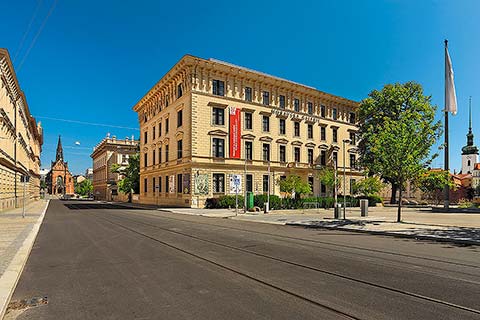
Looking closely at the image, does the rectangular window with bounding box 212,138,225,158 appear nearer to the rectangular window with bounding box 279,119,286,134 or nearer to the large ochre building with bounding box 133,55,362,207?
the large ochre building with bounding box 133,55,362,207

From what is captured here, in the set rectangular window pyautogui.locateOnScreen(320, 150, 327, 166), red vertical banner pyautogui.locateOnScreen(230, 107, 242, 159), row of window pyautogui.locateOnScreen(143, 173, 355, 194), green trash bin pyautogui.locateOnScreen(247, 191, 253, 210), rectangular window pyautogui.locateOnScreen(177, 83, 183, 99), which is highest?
rectangular window pyautogui.locateOnScreen(177, 83, 183, 99)

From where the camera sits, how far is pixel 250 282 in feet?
22.4

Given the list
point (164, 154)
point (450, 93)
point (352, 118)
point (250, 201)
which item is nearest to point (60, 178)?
point (164, 154)

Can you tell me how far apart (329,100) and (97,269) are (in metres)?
51.8

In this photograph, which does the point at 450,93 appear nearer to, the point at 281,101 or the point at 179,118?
the point at 281,101

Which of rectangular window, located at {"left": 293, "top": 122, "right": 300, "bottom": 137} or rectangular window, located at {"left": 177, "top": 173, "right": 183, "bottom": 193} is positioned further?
rectangular window, located at {"left": 293, "top": 122, "right": 300, "bottom": 137}

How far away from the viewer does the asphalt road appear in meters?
5.21

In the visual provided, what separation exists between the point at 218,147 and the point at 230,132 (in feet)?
7.97

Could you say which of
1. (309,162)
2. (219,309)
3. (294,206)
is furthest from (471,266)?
(309,162)

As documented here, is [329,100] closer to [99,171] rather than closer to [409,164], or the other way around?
[409,164]

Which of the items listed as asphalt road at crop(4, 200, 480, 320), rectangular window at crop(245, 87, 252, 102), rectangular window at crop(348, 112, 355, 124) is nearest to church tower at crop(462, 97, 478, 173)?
rectangular window at crop(348, 112, 355, 124)

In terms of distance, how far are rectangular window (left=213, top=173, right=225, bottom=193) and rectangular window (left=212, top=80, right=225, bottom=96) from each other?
9913 mm

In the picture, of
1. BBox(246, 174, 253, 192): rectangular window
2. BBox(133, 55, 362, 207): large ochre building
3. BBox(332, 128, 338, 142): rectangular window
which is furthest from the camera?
BBox(332, 128, 338, 142): rectangular window

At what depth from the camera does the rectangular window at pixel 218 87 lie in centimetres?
4306
